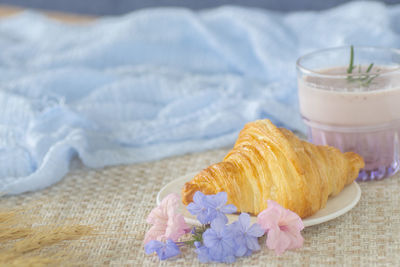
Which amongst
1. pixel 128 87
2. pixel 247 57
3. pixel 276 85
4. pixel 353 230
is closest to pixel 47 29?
pixel 128 87

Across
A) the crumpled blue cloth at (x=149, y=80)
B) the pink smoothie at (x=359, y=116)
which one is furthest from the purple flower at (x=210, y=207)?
the crumpled blue cloth at (x=149, y=80)

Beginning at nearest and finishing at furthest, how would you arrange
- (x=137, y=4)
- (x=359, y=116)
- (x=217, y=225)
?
(x=217, y=225), (x=359, y=116), (x=137, y=4)

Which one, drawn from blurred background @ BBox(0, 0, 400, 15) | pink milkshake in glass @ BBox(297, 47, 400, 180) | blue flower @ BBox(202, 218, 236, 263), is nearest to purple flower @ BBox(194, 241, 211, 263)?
blue flower @ BBox(202, 218, 236, 263)

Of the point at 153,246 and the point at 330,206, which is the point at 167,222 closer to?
the point at 153,246

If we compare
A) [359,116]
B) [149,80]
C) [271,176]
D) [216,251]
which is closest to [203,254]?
[216,251]

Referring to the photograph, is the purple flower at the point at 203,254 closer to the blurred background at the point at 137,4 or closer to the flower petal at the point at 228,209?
the flower petal at the point at 228,209

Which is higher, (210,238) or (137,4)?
(210,238)

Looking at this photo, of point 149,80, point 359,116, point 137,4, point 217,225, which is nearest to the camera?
point 217,225
